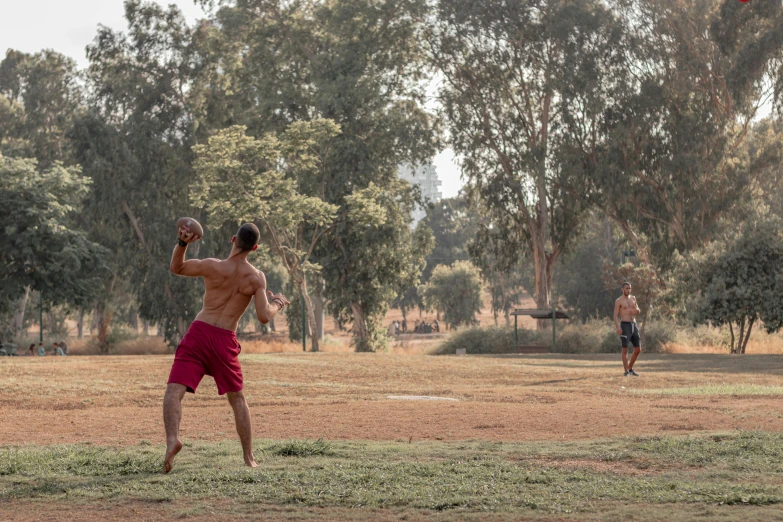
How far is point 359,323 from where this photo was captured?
4416 centimetres

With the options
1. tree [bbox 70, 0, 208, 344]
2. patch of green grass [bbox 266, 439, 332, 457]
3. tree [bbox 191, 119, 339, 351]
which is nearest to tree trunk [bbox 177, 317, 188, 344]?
tree [bbox 70, 0, 208, 344]

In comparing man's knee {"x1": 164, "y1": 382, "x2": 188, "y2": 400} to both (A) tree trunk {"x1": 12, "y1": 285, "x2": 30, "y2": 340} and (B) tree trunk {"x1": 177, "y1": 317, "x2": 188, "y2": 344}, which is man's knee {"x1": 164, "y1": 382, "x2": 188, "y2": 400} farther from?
(A) tree trunk {"x1": 12, "y1": 285, "x2": 30, "y2": 340}

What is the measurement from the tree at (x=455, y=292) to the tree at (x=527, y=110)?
113 feet

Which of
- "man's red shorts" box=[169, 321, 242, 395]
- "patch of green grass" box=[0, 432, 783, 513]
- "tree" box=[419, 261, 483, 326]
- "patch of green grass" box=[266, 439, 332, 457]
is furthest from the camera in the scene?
"tree" box=[419, 261, 483, 326]

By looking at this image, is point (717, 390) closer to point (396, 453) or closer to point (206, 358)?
point (396, 453)

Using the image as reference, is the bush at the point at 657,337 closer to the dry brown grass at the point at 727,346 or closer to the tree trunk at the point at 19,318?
the dry brown grass at the point at 727,346

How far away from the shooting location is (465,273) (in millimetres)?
85312

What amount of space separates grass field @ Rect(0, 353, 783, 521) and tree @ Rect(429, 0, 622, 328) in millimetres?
27624

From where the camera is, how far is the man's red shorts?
26.7ft

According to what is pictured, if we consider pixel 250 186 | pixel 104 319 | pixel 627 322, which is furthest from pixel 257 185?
pixel 104 319

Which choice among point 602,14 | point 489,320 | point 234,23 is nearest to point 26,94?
point 234,23

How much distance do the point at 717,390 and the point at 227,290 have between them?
12.5 metres

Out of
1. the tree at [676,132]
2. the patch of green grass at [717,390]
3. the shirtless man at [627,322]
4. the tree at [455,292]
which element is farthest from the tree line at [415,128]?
the tree at [455,292]

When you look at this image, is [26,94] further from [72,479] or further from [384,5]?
[72,479]
